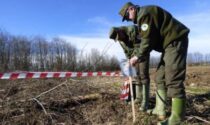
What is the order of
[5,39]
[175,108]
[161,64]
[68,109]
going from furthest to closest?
[5,39], [68,109], [161,64], [175,108]

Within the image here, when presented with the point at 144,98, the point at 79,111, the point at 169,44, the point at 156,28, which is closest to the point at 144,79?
the point at 144,98

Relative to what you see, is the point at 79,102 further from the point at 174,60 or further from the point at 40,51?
the point at 40,51

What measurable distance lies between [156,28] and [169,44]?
11.7 inches

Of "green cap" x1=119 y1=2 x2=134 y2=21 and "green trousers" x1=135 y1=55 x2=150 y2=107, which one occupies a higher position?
"green cap" x1=119 y1=2 x2=134 y2=21

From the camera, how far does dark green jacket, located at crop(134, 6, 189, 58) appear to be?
14.2ft

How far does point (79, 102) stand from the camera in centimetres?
601

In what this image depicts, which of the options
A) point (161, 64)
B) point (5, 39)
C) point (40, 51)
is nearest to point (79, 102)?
point (161, 64)

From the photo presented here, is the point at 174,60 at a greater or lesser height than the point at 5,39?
lesser

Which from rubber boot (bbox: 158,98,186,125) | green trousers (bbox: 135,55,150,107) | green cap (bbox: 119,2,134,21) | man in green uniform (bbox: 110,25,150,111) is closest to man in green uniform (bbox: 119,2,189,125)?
rubber boot (bbox: 158,98,186,125)

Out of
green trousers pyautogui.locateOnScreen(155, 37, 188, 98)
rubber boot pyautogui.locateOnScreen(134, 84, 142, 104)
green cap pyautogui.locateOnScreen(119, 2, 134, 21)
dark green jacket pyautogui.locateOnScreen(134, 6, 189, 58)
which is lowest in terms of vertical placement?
rubber boot pyautogui.locateOnScreen(134, 84, 142, 104)

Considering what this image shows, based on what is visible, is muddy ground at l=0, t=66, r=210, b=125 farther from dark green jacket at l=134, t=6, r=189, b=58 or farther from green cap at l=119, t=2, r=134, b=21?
green cap at l=119, t=2, r=134, b=21

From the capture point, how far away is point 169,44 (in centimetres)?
445

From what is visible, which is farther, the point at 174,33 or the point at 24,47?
the point at 24,47

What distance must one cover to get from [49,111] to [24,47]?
66.7 m
